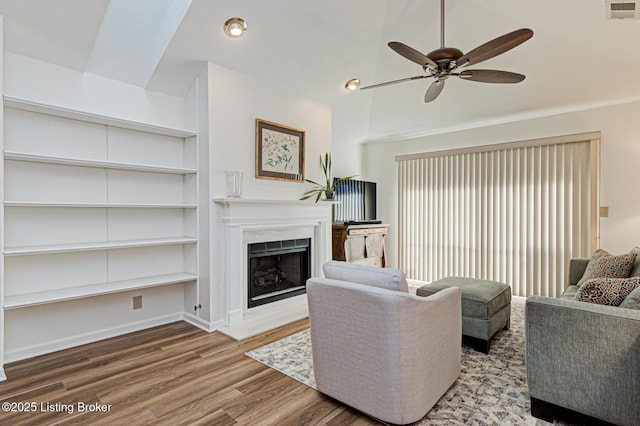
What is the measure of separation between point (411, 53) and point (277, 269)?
2748mm

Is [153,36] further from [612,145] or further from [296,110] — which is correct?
[612,145]

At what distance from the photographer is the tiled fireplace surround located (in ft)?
11.1

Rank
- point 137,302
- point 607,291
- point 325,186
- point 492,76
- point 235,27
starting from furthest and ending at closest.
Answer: point 325,186 → point 137,302 → point 235,27 → point 492,76 → point 607,291

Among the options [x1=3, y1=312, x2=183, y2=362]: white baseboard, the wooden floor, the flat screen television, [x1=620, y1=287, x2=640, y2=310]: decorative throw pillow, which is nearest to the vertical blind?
the flat screen television

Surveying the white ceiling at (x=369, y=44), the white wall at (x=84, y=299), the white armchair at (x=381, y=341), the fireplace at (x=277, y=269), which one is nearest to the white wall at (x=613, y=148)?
the white ceiling at (x=369, y=44)

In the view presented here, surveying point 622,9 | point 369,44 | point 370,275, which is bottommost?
point 370,275

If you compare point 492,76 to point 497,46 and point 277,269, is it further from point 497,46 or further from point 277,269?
point 277,269

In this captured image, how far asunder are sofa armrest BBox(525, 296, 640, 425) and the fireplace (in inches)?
103

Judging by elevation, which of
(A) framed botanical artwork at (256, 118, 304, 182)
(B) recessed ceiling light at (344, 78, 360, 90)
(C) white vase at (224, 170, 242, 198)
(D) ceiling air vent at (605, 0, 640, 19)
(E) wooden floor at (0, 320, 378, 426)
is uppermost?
(B) recessed ceiling light at (344, 78, 360, 90)

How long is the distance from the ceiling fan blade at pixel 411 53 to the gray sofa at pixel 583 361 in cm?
167

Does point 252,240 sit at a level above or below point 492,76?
below

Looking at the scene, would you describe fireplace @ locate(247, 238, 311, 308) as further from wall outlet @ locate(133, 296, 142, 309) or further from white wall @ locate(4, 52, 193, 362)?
wall outlet @ locate(133, 296, 142, 309)

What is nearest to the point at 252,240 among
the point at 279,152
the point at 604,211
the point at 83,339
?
the point at 279,152

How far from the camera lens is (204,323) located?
11.2 ft
